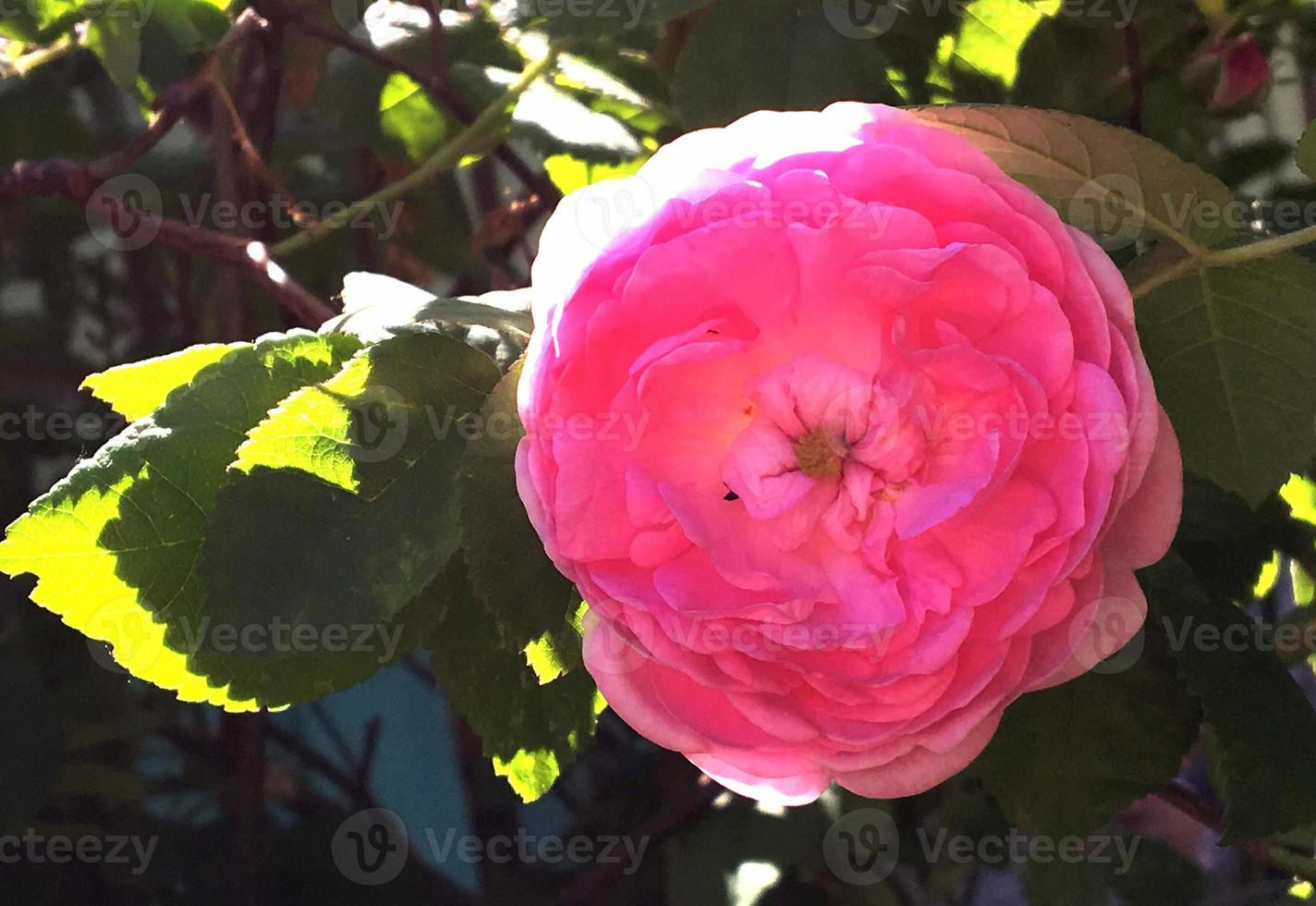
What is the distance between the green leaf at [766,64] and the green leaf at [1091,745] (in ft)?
0.86

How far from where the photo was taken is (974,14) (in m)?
0.52

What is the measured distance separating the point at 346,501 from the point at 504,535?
0.05m

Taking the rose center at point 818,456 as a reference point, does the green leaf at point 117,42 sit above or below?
above

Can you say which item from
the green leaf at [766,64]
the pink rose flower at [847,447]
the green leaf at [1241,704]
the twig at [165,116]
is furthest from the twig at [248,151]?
the green leaf at [1241,704]

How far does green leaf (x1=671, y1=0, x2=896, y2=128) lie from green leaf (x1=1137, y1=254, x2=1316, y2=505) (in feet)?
0.56

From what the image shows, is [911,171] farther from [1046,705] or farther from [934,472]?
[1046,705]

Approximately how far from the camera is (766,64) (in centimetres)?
51

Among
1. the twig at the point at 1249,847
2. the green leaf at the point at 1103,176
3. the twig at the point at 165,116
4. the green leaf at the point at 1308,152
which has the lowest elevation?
the twig at the point at 1249,847

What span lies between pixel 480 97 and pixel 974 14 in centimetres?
27

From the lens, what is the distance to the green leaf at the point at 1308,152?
0.36 metres

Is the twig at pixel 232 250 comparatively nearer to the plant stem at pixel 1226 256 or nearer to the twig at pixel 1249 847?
the plant stem at pixel 1226 256

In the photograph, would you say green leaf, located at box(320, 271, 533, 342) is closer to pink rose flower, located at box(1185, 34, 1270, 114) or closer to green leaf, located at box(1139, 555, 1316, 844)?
green leaf, located at box(1139, 555, 1316, 844)

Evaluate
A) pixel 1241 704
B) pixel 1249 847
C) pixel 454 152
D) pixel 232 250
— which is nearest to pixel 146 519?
pixel 232 250

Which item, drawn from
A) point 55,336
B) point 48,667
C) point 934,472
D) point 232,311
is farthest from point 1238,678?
point 55,336
